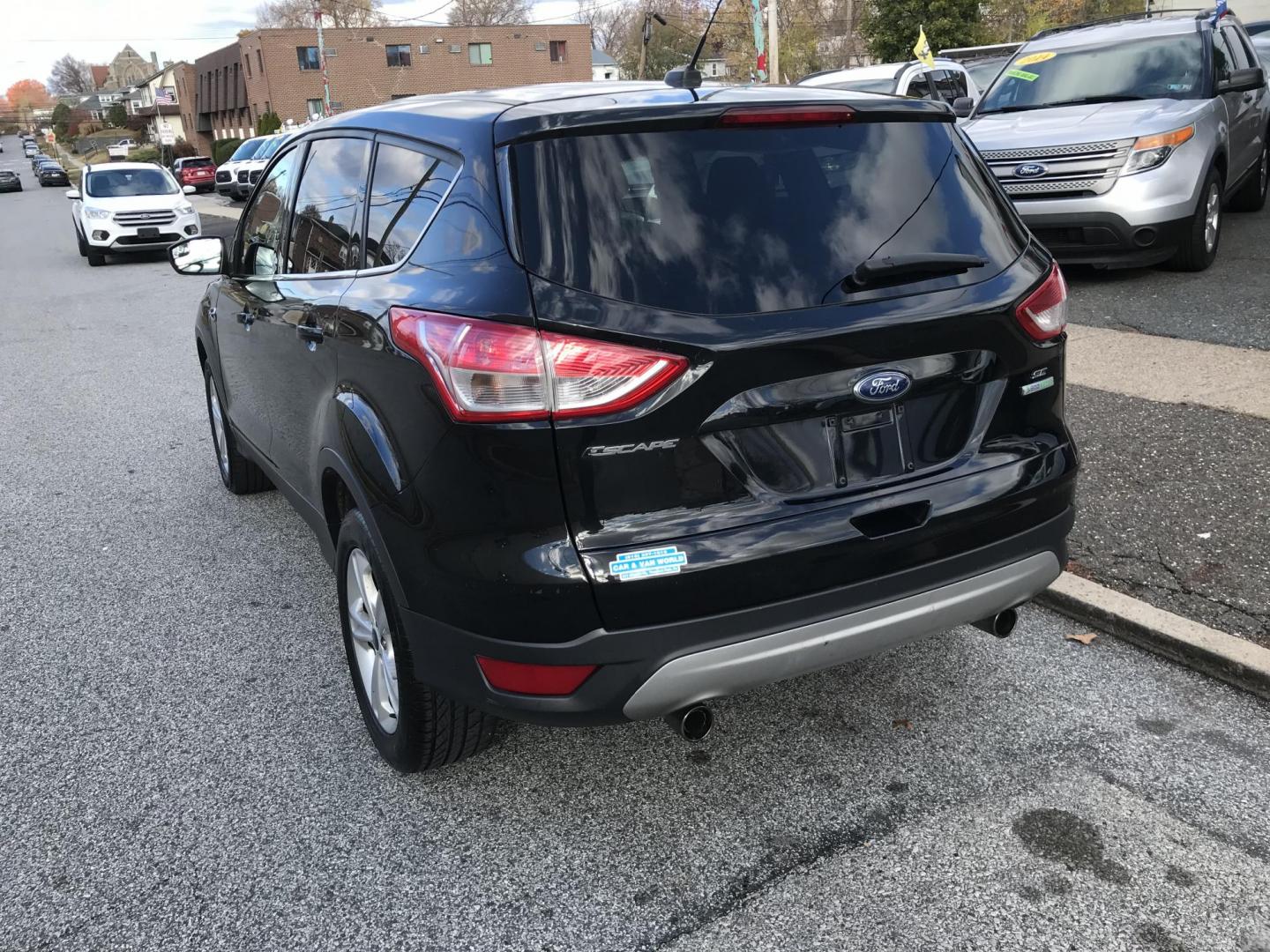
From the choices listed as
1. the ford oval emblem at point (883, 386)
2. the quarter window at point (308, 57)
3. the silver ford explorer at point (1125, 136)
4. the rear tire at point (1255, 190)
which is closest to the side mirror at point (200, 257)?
the ford oval emblem at point (883, 386)

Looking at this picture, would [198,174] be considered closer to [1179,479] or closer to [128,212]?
[128,212]

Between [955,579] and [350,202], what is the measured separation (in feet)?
7.14

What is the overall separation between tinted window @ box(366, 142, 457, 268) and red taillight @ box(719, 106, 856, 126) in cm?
72

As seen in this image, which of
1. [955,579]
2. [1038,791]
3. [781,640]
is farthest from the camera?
[1038,791]

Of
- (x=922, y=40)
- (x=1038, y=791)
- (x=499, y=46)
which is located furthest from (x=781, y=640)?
(x=499, y=46)

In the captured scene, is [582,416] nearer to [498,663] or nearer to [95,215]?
[498,663]

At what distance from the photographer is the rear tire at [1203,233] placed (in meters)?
8.98

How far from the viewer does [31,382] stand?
959 cm

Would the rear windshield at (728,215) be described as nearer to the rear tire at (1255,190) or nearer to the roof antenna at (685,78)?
the roof antenna at (685,78)

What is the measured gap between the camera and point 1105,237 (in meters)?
8.86

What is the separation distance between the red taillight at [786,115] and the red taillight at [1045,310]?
27.3 inches

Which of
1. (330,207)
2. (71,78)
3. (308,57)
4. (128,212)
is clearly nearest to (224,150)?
(308,57)

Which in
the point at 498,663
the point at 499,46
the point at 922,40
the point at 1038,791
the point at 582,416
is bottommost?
the point at 1038,791

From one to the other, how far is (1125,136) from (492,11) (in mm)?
82421
